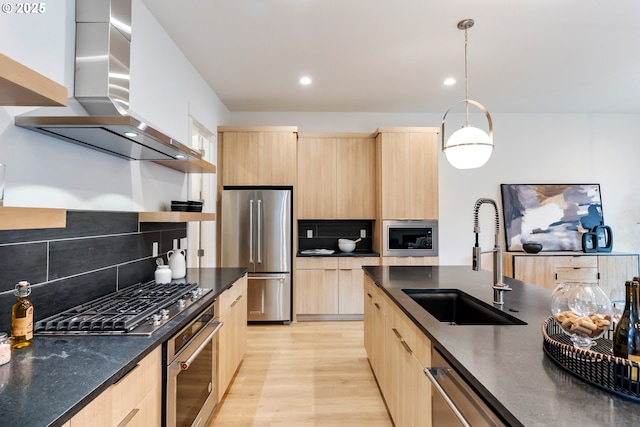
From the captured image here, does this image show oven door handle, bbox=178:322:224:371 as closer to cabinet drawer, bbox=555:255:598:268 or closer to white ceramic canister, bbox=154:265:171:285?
white ceramic canister, bbox=154:265:171:285

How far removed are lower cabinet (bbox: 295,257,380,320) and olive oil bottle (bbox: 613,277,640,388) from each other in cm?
341

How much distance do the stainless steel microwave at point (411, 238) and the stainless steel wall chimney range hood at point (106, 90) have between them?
2.92m

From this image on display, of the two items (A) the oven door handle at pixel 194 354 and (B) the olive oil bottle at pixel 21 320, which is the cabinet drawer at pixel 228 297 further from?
(B) the olive oil bottle at pixel 21 320

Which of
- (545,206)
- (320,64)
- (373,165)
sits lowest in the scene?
(545,206)

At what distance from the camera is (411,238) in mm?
4312

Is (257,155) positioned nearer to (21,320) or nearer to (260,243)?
(260,243)

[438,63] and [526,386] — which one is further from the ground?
[438,63]

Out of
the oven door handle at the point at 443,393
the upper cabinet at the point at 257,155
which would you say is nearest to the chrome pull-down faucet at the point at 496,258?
the oven door handle at the point at 443,393

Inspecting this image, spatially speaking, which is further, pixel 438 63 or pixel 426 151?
pixel 426 151

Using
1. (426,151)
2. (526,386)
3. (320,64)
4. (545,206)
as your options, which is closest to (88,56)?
(320,64)

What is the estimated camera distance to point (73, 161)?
5.56 ft

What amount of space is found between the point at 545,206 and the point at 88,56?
18.3ft

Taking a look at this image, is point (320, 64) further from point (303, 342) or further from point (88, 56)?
point (303, 342)

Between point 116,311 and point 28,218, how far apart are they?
0.74 m
